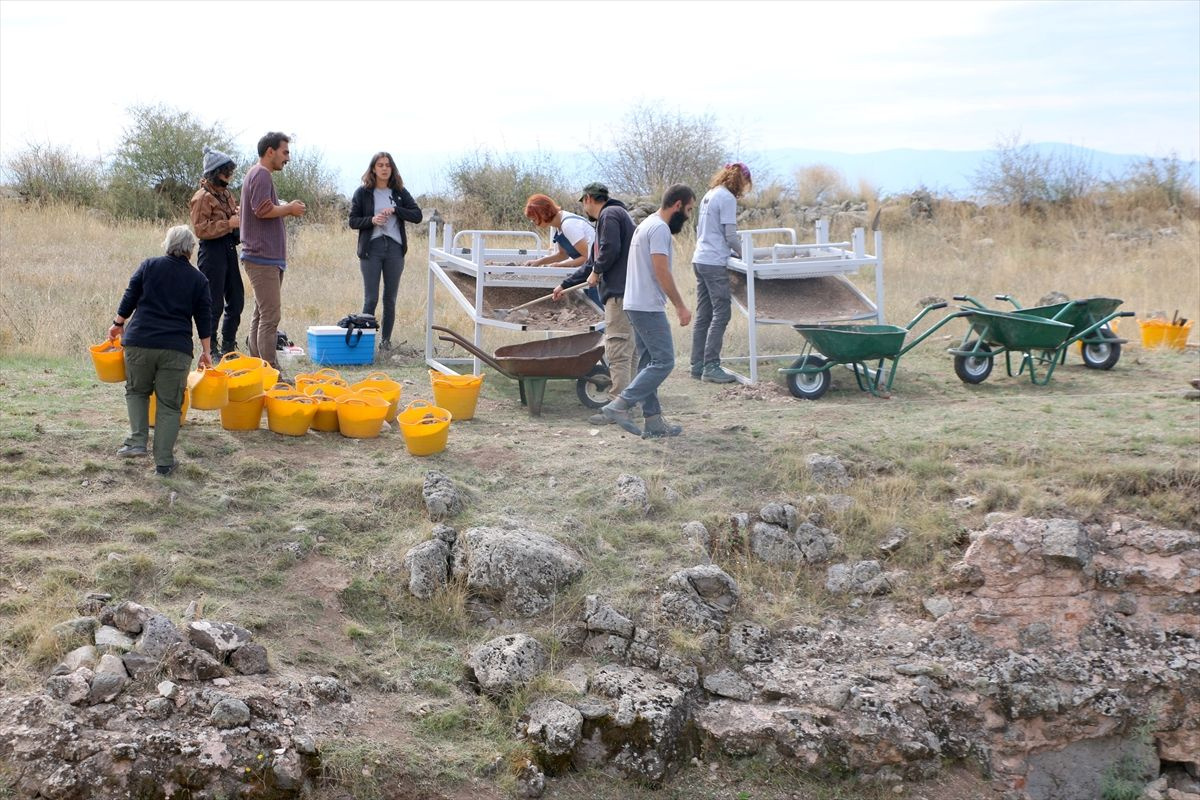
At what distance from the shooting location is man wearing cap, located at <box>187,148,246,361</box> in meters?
7.73

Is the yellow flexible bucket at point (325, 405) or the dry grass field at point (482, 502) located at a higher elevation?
the yellow flexible bucket at point (325, 405)

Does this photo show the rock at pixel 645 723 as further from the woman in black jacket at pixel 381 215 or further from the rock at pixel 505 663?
the woman in black jacket at pixel 381 215

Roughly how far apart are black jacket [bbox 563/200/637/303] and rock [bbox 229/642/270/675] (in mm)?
3509

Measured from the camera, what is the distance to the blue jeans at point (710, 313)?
8.81m

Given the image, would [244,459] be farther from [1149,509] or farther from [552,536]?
[1149,509]

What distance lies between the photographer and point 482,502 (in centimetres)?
611

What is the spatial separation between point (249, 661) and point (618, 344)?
3631mm

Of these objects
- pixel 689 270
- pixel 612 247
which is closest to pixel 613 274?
pixel 612 247

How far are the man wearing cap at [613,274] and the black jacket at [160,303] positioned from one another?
8.53 feet

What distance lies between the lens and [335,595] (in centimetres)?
530

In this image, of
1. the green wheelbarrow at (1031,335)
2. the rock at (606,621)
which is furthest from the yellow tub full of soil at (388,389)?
the green wheelbarrow at (1031,335)

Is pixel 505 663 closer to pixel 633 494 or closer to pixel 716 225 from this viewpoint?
pixel 633 494

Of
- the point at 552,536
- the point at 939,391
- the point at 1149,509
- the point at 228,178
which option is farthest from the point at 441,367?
the point at 1149,509

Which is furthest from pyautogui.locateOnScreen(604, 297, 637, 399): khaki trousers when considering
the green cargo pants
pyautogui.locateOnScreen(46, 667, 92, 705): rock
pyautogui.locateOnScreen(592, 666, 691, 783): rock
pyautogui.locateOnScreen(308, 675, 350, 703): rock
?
pyautogui.locateOnScreen(46, 667, 92, 705): rock
